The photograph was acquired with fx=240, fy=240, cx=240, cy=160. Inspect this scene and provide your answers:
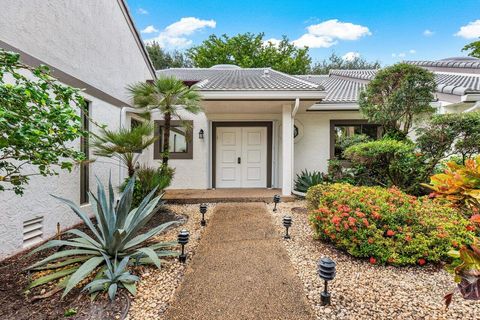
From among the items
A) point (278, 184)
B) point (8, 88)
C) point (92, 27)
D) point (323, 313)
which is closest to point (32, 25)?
point (92, 27)

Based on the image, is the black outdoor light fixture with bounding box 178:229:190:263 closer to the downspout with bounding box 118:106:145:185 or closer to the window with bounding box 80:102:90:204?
the window with bounding box 80:102:90:204

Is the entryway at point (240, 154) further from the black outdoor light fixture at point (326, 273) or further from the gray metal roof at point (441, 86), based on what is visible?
the black outdoor light fixture at point (326, 273)

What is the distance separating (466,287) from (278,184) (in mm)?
7387

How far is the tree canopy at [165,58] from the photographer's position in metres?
27.0

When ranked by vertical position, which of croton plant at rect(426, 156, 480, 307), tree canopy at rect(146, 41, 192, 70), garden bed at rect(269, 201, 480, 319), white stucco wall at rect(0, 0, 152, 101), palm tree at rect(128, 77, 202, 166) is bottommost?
garden bed at rect(269, 201, 480, 319)

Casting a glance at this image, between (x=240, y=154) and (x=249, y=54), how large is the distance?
62.4 feet

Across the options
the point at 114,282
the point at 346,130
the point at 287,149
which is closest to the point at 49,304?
the point at 114,282

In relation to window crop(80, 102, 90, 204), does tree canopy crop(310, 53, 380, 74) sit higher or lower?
higher

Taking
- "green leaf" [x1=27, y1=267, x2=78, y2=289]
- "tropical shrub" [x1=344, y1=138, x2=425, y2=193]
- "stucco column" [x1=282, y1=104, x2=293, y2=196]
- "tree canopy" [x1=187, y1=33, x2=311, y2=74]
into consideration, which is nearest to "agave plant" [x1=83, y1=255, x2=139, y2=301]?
"green leaf" [x1=27, y1=267, x2=78, y2=289]

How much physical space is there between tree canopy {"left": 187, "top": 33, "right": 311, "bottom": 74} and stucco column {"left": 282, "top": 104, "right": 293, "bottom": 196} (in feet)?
58.2

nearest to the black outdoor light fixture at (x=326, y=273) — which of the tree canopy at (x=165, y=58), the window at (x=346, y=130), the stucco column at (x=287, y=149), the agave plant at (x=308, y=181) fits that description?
the stucco column at (x=287, y=149)

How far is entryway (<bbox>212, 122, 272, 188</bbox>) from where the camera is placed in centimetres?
874

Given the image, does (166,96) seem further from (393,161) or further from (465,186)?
(393,161)

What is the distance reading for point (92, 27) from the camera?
18.2 feet
